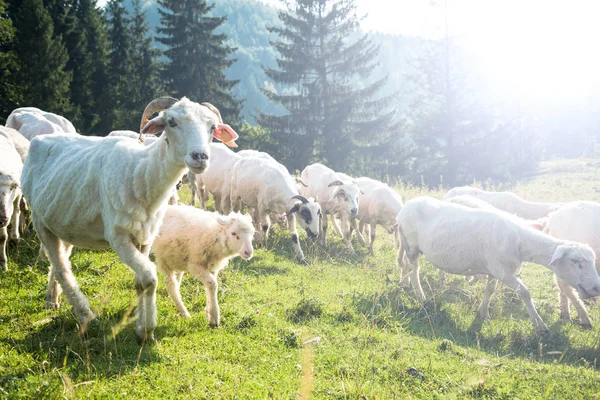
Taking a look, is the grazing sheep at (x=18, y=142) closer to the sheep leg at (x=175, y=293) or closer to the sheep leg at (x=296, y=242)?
the sheep leg at (x=175, y=293)

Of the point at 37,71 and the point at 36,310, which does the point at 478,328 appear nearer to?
the point at 36,310

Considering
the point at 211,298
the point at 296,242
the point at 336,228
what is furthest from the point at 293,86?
the point at 211,298

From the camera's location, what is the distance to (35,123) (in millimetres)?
10828

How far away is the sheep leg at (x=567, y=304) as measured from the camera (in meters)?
7.89

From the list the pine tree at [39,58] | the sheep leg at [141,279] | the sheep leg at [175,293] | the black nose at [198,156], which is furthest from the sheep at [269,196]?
the pine tree at [39,58]

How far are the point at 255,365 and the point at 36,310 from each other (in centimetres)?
306

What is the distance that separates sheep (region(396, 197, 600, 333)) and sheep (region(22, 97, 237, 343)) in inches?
190

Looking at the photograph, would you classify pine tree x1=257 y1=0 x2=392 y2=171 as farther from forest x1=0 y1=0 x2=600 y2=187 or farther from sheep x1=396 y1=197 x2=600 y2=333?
sheep x1=396 y1=197 x2=600 y2=333

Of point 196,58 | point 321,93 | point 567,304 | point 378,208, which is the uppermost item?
point 196,58

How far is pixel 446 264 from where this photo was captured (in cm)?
833

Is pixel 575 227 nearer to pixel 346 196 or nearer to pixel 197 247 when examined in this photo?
pixel 346 196

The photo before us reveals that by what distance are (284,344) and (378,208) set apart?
774 centimetres

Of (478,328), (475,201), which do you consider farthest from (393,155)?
(478,328)

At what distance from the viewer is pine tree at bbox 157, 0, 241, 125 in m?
33.9
